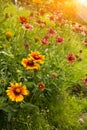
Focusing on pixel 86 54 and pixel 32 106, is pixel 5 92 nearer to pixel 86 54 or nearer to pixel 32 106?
pixel 32 106

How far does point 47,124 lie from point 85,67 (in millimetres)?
2242

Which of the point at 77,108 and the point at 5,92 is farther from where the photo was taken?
the point at 77,108

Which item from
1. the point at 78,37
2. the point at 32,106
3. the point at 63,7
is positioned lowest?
the point at 63,7

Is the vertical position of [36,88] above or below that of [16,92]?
below

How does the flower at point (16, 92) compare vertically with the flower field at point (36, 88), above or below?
above

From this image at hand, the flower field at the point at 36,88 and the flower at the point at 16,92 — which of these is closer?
the flower at the point at 16,92

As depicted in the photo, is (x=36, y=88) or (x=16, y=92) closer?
(x=16, y=92)

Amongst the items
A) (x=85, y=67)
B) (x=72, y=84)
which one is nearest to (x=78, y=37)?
(x=85, y=67)

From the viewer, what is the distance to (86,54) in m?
7.16

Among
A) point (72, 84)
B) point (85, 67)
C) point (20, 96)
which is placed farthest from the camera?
point (85, 67)

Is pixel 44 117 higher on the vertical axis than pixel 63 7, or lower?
higher

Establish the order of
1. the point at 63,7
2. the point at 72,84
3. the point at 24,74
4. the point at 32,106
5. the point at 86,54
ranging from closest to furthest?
the point at 32,106 < the point at 24,74 < the point at 72,84 < the point at 86,54 < the point at 63,7

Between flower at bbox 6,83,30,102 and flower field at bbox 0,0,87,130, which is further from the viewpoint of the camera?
flower field at bbox 0,0,87,130

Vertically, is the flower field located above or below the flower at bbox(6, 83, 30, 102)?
below
